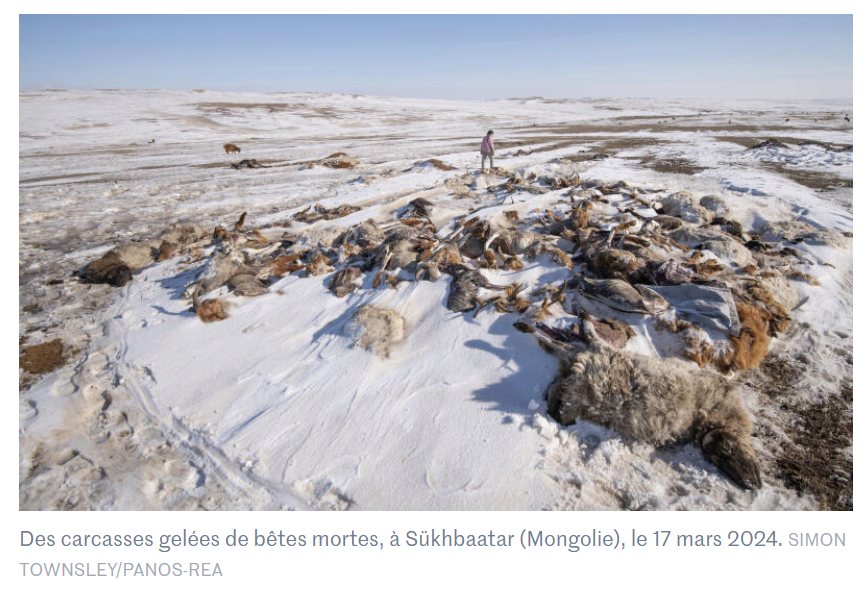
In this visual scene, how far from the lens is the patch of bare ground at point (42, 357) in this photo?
13.3ft

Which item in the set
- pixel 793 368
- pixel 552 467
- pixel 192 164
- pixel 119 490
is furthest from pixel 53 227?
pixel 793 368

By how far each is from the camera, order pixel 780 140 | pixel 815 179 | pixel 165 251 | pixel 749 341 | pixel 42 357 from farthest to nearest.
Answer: pixel 780 140, pixel 815 179, pixel 165 251, pixel 42 357, pixel 749 341

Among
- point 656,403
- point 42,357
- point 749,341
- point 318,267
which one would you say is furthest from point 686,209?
point 42,357

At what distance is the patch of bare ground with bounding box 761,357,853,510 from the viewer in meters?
2.66

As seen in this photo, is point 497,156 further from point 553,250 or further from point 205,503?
point 205,503

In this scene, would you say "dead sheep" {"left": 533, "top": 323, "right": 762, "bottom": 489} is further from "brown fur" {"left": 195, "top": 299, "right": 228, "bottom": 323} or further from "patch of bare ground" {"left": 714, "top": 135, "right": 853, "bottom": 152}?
"patch of bare ground" {"left": 714, "top": 135, "right": 853, "bottom": 152}

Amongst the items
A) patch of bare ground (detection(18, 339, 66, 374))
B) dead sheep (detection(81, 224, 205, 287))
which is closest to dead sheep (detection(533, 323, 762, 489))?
patch of bare ground (detection(18, 339, 66, 374))

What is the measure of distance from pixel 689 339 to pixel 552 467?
77.4 inches

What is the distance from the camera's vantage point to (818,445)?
2.99m

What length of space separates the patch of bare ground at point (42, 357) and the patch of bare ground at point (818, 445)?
625cm

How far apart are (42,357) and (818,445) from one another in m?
6.86

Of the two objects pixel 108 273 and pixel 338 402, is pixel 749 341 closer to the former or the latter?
pixel 338 402

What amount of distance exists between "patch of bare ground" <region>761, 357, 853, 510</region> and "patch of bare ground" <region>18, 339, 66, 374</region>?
6253 mm

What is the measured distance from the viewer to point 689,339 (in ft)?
12.4
